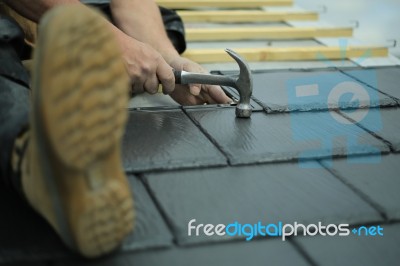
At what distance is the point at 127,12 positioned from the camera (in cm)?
207

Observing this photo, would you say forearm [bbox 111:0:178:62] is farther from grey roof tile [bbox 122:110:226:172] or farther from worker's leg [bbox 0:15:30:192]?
worker's leg [bbox 0:15:30:192]

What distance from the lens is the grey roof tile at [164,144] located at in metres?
1.43

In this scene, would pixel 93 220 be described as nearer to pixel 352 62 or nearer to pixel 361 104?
pixel 361 104

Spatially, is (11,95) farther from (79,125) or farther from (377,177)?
(377,177)

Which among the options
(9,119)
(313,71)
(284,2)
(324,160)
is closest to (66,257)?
(9,119)

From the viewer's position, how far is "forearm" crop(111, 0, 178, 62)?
1990 millimetres

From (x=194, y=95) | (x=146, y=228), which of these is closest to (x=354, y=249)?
(x=146, y=228)

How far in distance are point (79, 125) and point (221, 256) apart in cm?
38

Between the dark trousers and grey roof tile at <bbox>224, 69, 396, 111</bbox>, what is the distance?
767 millimetres

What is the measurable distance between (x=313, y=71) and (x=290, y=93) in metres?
0.30

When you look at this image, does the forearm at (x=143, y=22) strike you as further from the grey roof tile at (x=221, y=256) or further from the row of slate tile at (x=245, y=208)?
the grey roof tile at (x=221, y=256)

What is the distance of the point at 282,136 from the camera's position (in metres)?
1.63

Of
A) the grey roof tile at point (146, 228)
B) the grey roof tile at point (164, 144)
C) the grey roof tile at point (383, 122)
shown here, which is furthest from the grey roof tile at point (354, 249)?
the grey roof tile at point (383, 122)

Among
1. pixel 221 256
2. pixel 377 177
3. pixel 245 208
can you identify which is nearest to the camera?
pixel 221 256
